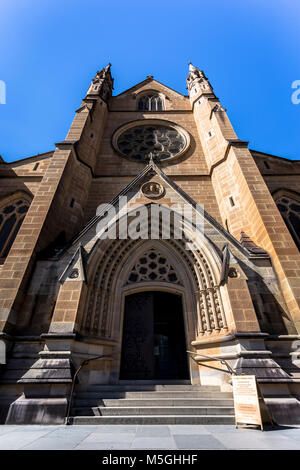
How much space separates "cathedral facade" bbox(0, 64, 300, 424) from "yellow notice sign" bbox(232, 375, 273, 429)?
1.00 meters

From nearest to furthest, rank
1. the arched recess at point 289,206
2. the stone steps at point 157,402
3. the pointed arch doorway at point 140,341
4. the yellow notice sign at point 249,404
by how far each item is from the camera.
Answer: the yellow notice sign at point 249,404 < the stone steps at point 157,402 < the pointed arch doorway at point 140,341 < the arched recess at point 289,206

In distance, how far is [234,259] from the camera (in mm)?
6645

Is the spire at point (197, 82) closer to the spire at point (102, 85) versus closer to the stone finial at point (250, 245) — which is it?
the spire at point (102, 85)

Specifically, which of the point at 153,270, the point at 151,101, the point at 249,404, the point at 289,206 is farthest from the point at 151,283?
the point at 151,101

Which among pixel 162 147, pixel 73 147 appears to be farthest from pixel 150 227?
pixel 162 147

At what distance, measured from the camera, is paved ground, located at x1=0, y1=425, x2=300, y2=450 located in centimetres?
261

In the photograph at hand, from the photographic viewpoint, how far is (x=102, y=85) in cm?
1792

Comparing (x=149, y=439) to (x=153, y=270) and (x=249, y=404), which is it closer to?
(x=249, y=404)

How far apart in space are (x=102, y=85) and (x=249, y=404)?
2202cm

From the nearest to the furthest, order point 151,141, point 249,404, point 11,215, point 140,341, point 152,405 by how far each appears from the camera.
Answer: point 249,404 → point 152,405 → point 140,341 → point 11,215 → point 151,141

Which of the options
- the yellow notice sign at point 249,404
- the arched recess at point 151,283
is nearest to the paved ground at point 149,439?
the yellow notice sign at point 249,404

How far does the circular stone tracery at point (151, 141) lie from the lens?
555 inches

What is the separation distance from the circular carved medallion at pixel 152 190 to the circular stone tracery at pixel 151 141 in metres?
5.17

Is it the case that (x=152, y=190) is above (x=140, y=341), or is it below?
above
